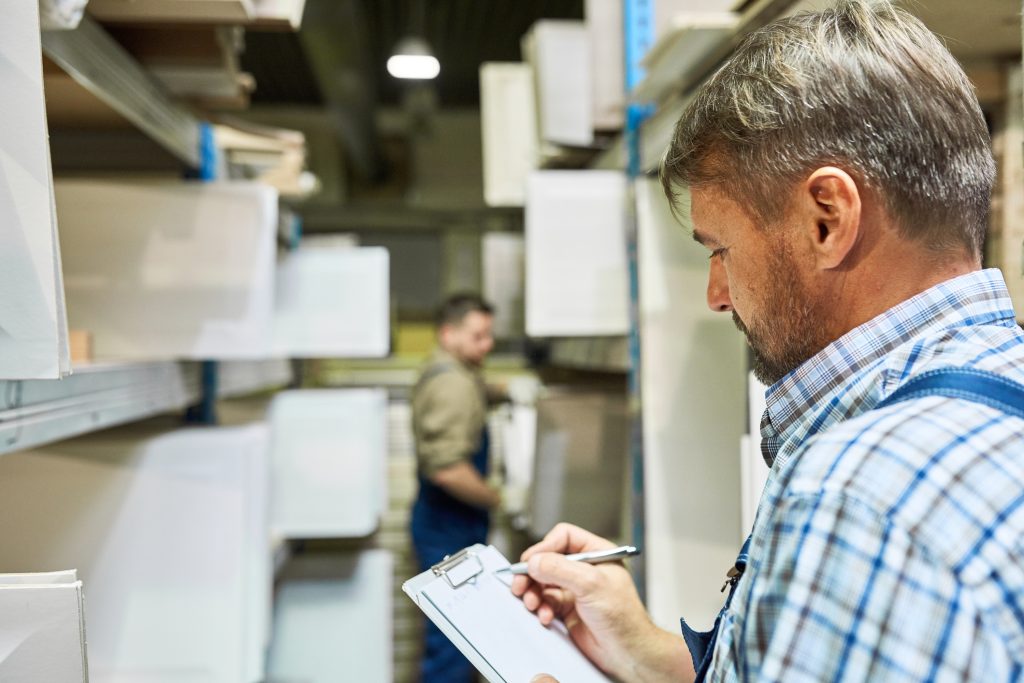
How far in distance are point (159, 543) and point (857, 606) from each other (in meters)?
1.35


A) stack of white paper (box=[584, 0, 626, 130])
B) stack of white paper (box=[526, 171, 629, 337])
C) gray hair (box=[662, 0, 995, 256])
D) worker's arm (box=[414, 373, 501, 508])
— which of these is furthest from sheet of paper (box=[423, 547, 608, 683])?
worker's arm (box=[414, 373, 501, 508])

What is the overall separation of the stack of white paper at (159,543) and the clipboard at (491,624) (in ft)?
2.25

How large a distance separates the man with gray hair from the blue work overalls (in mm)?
2671

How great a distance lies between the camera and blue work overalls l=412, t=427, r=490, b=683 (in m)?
3.38

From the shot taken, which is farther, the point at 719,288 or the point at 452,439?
the point at 452,439

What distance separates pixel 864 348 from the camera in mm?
724

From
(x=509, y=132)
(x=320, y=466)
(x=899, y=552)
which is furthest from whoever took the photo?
(x=509, y=132)

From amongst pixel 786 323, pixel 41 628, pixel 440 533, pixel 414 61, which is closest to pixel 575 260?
pixel 786 323

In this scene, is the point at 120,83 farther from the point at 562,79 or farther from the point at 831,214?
the point at 562,79

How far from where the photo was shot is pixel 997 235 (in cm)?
112

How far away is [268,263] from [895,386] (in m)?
1.39

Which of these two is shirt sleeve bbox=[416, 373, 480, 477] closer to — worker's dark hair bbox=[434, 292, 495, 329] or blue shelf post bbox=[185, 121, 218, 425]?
worker's dark hair bbox=[434, 292, 495, 329]

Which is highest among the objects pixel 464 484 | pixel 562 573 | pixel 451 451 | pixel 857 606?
pixel 857 606

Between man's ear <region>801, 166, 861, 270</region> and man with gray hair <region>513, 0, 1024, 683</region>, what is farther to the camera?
man's ear <region>801, 166, 861, 270</region>
